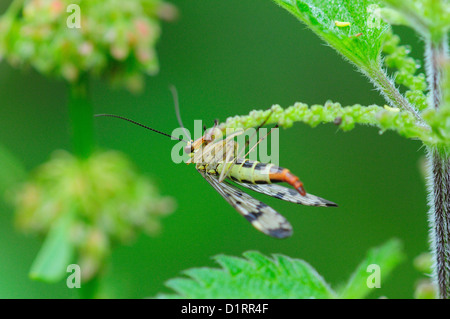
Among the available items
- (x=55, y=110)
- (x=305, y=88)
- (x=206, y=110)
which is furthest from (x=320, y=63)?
(x=55, y=110)

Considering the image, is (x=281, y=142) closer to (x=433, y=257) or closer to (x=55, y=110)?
(x=55, y=110)

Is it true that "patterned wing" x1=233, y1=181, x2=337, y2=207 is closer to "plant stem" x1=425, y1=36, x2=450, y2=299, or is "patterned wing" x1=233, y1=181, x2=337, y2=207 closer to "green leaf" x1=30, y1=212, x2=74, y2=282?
"plant stem" x1=425, y1=36, x2=450, y2=299

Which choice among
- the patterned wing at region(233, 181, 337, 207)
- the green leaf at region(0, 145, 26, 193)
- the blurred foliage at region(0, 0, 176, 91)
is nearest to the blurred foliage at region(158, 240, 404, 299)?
the patterned wing at region(233, 181, 337, 207)

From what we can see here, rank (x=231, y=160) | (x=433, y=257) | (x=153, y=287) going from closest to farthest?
1. (x=433, y=257)
2. (x=231, y=160)
3. (x=153, y=287)

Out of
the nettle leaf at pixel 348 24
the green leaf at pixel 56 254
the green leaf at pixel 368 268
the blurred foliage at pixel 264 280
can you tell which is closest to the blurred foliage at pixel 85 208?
the green leaf at pixel 56 254

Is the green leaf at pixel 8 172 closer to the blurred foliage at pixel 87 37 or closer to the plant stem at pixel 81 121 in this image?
the blurred foliage at pixel 87 37
